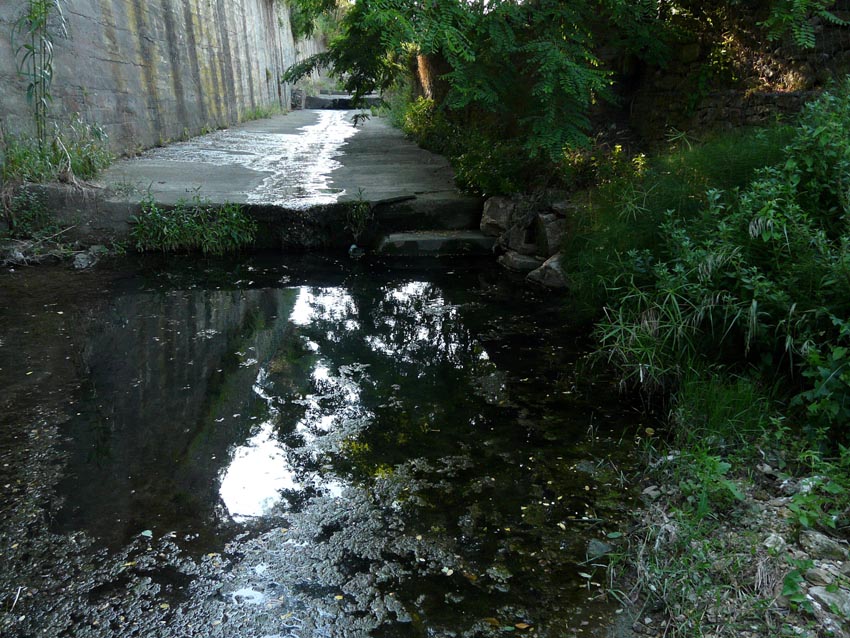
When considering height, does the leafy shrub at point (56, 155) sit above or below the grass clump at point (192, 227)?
above

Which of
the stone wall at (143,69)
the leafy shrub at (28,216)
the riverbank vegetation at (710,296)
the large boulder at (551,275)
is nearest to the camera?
the riverbank vegetation at (710,296)

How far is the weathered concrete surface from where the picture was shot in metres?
6.62

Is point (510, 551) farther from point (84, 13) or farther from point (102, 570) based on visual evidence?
point (84, 13)

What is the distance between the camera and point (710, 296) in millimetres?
3580

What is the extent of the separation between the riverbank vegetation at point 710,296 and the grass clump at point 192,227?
237 cm

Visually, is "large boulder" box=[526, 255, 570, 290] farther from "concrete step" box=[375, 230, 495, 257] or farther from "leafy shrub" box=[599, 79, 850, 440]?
"leafy shrub" box=[599, 79, 850, 440]

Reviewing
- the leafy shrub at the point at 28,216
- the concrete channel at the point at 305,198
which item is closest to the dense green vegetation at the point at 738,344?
the concrete channel at the point at 305,198

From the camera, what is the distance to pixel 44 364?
406 cm

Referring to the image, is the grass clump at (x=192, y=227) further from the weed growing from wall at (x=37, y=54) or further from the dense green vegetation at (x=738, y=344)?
the dense green vegetation at (x=738, y=344)

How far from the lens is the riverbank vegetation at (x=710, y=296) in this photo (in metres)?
2.30

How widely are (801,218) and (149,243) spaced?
217 inches

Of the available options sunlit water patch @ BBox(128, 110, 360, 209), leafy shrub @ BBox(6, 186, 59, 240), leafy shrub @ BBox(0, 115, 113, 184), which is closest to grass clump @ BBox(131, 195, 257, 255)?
sunlit water patch @ BBox(128, 110, 360, 209)

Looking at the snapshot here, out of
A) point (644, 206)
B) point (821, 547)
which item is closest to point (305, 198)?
point (644, 206)

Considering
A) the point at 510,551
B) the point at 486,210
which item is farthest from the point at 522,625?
the point at 486,210
